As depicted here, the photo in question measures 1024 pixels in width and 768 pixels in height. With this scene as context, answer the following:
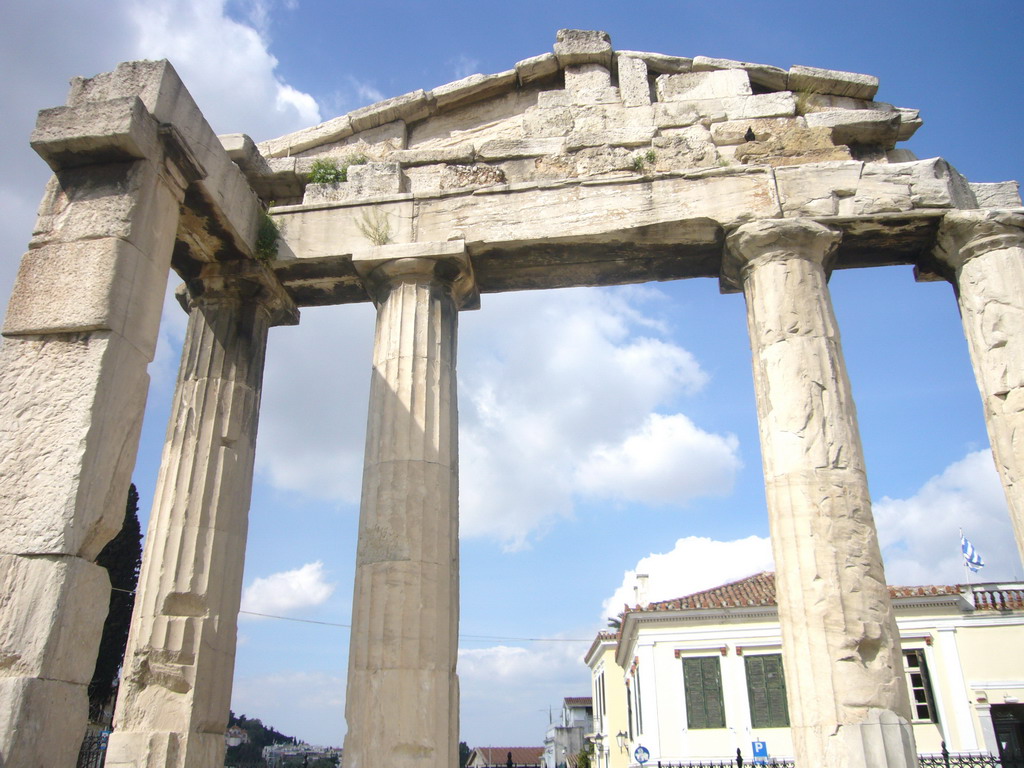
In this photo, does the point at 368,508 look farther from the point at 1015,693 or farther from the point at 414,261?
the point at 1015,693

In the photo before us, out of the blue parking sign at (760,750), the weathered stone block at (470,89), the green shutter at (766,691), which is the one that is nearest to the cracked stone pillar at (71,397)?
the weathered stone block at (470,89)

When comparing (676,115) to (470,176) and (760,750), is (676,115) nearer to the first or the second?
(470,176)

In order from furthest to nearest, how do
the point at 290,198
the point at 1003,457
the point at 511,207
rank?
the point at 290,198, the point at 511,207, the point at 1003,457

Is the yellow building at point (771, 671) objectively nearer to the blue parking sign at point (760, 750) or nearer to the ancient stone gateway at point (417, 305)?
the blue parking sign at point (760, 750)

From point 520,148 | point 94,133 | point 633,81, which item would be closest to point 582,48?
point 633,81

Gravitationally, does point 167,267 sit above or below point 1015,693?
above

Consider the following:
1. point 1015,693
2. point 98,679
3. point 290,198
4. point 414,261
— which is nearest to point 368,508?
point 414,261

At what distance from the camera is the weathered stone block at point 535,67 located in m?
10.5

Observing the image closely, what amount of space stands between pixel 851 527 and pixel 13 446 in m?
6.85

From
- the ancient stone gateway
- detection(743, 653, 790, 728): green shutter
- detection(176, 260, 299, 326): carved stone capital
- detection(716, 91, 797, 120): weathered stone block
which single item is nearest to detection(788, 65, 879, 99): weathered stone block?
the ancient stone gateway

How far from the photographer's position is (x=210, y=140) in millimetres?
8656

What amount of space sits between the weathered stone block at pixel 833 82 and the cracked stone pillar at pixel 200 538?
6738 mm

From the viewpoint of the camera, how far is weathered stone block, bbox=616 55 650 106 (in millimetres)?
10188

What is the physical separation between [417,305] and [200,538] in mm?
3325
